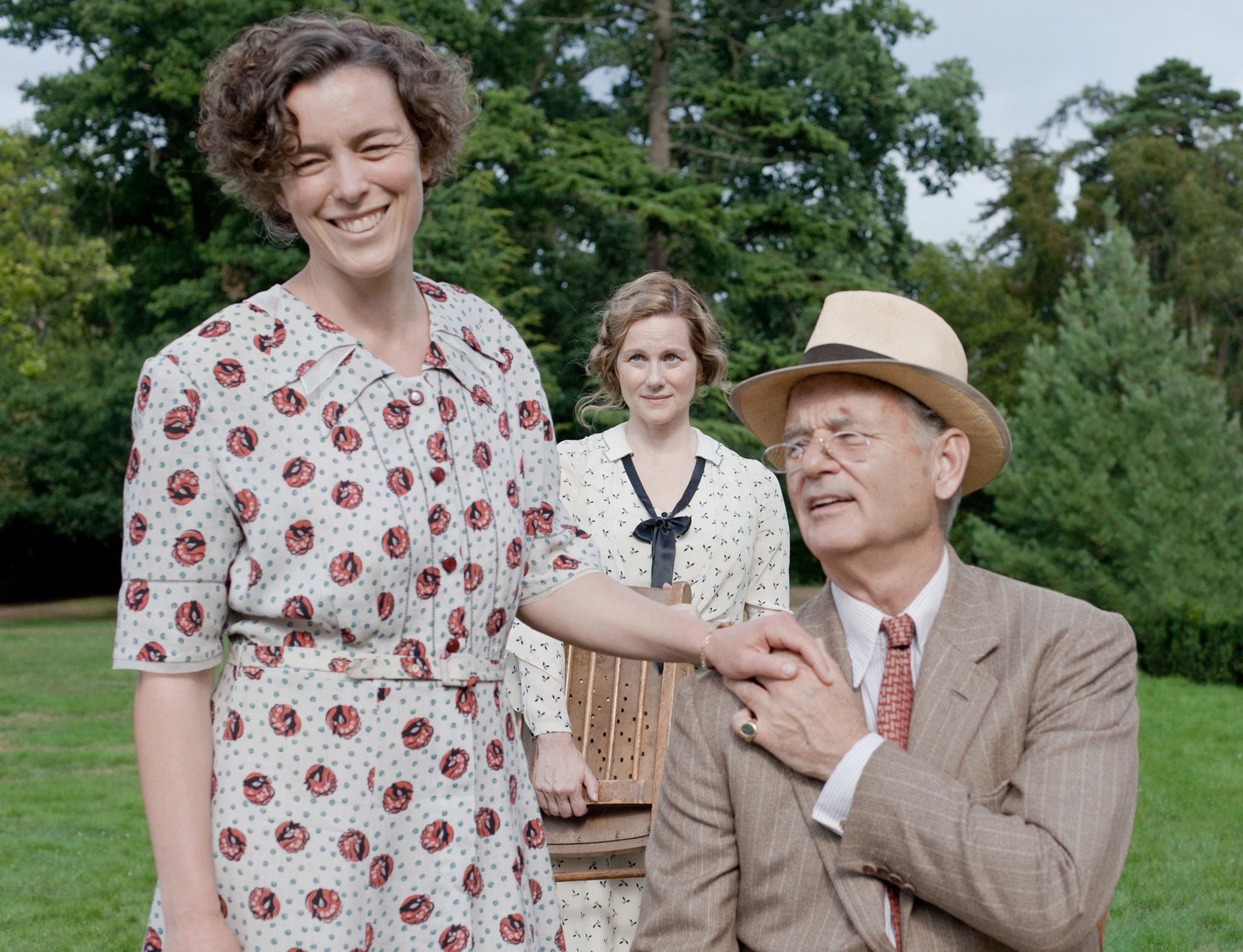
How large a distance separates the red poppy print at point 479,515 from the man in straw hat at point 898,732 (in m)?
0.61

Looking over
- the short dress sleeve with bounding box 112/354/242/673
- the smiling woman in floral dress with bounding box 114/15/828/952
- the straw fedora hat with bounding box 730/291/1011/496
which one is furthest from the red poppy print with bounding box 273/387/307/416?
the straw fedora hat with bounding box 730/291/1011/496

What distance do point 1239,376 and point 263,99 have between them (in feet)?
129

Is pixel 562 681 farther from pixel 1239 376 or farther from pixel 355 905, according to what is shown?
pixel 1239 376

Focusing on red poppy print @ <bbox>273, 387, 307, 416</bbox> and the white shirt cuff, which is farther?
the white shirt cuff

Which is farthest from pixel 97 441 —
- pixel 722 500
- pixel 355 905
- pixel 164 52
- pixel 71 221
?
pixel 355 905

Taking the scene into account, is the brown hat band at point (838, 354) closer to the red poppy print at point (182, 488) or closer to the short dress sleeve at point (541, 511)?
the short dress sleeve at point (541, 511)

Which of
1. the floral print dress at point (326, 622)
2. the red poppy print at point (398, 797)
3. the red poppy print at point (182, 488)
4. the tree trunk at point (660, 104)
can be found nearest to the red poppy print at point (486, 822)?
the floral print dress at point (326, 622)

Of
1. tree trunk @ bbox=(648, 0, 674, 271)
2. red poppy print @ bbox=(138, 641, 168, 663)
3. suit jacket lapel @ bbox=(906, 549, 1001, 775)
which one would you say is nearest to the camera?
red poppy print @ bbox=(138, 641, 168, 663)

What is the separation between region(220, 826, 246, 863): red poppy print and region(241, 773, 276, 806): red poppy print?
2.0 inches

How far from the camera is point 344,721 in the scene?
6.16ft

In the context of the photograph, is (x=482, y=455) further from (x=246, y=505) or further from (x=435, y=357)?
(x=246, y=505)

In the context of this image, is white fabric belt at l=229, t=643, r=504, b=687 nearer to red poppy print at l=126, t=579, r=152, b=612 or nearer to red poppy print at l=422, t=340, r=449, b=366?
red poppy print at l=126, t=579, r=152, b=612

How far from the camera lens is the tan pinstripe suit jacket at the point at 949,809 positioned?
2.03 meters

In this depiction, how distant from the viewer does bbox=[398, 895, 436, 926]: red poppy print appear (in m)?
1.92
